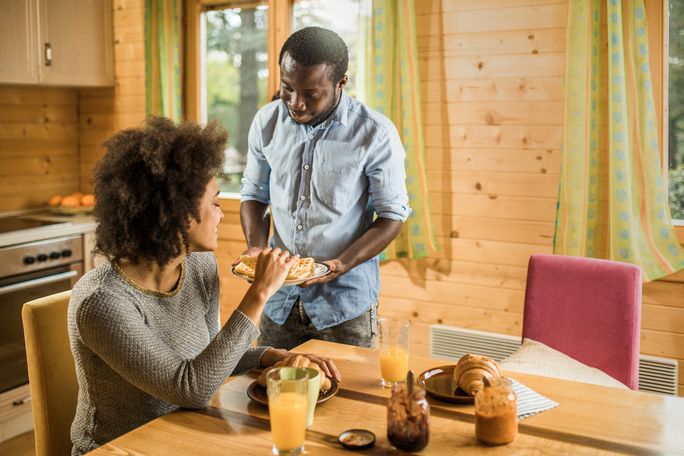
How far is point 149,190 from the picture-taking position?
1.53 m

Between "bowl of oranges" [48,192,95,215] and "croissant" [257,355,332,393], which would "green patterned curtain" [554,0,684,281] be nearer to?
"croissant" [257,355,332,393]

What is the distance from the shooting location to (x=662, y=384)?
119 inches

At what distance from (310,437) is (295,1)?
114 inches

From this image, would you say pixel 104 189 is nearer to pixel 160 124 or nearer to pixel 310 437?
pixel 160 124

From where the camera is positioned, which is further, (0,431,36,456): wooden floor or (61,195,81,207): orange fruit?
(61,195,81,207): orange fruit

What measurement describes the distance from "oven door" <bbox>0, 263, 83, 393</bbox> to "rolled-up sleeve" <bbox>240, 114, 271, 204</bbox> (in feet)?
4.49

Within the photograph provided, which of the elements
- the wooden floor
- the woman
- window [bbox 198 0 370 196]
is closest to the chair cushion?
the woman

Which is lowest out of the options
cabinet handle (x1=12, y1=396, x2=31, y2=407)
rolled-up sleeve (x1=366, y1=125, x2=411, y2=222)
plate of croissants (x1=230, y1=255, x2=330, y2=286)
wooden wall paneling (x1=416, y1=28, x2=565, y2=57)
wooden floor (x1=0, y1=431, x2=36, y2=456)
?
wooden floor (x1=0, y1=431, x2=36, y2=456)

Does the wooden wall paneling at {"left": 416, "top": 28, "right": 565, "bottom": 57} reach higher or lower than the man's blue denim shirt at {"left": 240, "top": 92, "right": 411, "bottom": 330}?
higher

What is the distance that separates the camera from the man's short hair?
85.6 inches

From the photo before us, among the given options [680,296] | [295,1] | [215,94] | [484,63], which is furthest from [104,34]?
[680,296]

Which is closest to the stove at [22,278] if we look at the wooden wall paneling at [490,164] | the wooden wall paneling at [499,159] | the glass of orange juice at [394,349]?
the wooden wall paneling at [490,164]

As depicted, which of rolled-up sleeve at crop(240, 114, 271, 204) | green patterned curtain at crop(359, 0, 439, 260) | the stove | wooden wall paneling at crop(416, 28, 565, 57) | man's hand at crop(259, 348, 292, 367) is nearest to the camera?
man's hand at crop(259, 348, 292, 367)

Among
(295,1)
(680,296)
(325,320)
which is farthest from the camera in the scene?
(295,1)
